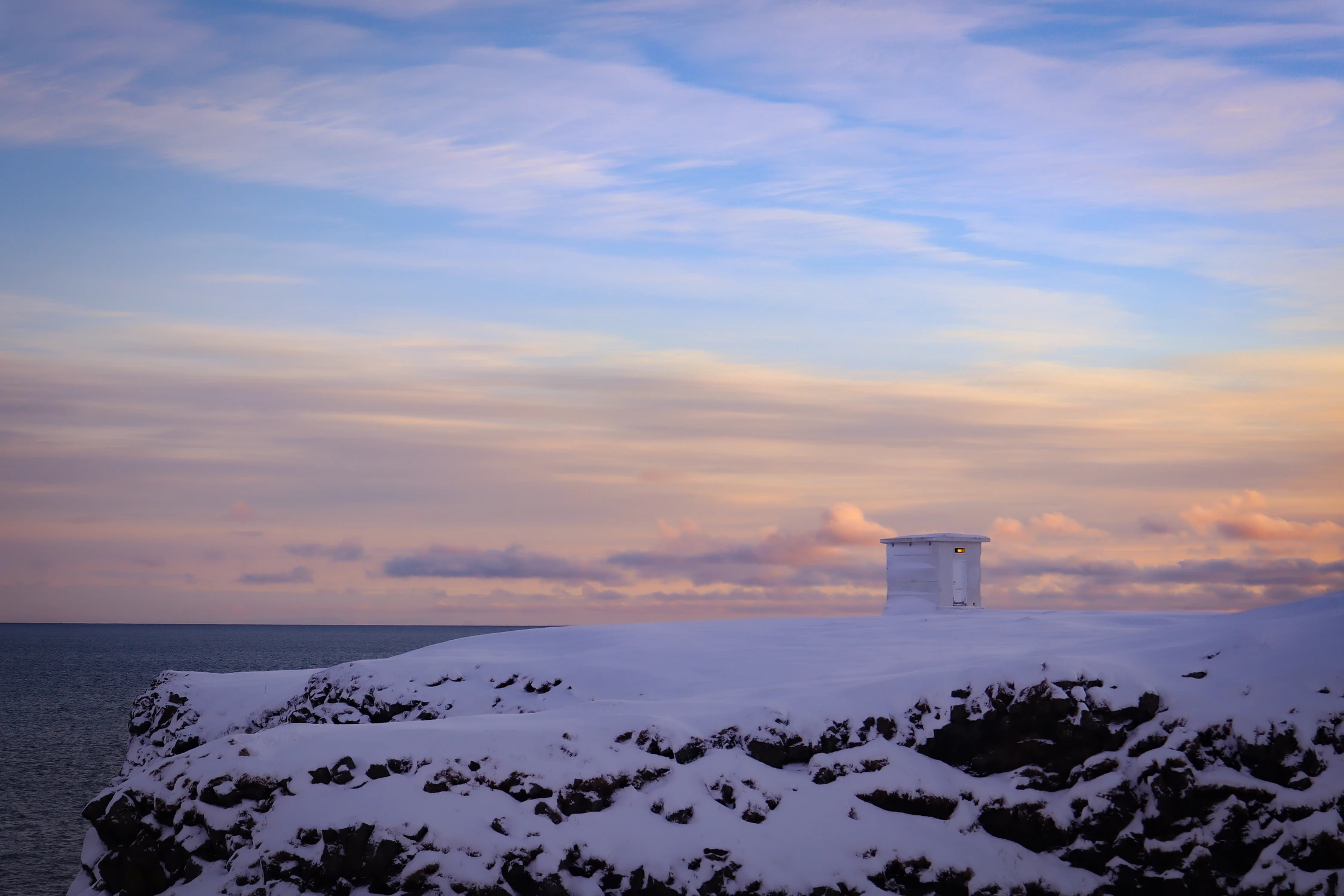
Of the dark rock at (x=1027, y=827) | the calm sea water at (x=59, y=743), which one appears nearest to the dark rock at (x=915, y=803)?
the dark rock at (x=1027, y=827)

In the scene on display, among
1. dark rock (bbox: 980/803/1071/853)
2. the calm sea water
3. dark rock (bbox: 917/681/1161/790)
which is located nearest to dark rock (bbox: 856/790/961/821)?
dark rock (bbox: 980/803/1071/853)

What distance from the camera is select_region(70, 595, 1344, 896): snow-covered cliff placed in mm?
17406

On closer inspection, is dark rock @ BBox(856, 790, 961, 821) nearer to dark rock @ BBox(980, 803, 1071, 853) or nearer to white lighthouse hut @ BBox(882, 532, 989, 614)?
dark rock @ BBox(980, 803, 1071, 853)

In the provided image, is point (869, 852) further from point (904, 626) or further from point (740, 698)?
point (904, 626)

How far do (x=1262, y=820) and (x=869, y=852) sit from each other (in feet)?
21.6

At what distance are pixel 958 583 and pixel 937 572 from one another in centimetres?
101

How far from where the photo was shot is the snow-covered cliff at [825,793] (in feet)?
57.1

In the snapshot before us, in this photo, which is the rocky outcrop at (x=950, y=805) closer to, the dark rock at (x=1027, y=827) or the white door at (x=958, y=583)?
the dark rock at (x=1027, y=827)

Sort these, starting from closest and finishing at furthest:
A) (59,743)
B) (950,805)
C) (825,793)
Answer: (950,805)
(825,793)
(59,743)

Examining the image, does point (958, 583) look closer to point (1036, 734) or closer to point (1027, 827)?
point (1036, 734)

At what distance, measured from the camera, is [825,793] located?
18.9 metres

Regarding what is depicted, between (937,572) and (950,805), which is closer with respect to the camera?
(950,805)

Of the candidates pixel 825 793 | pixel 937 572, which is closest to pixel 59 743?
pixel 937 572

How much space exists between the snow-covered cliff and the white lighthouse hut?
22707 mm
